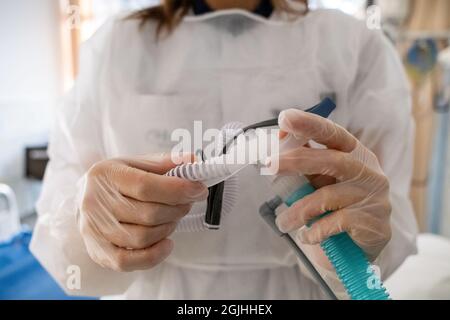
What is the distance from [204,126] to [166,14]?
0.22m

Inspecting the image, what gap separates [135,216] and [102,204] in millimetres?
47

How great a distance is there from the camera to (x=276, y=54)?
0.51 metres

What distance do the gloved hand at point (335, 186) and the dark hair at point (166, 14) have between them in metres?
0.32

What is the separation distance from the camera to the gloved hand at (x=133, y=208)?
37 centimetres

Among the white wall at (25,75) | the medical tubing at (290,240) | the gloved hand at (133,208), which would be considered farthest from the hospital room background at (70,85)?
the gloved hand at (133,208)

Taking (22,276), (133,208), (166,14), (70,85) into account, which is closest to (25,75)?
(70,85)

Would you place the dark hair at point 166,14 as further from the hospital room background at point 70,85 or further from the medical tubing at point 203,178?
the medical tubing at point 203,178

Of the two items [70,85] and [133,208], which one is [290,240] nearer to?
[133,208]

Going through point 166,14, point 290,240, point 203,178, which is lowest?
point 290,240

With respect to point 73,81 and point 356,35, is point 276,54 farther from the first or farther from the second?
point 73,81

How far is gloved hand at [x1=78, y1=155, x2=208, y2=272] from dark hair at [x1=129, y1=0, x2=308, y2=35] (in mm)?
261

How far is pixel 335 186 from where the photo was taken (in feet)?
1.19
